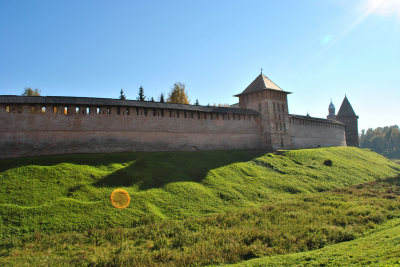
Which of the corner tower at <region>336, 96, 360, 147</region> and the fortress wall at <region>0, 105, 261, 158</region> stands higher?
the corner tower at <region>336, 96, 360, 147</region>

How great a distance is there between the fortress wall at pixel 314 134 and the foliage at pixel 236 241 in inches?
548

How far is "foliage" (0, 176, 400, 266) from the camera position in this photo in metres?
6.16

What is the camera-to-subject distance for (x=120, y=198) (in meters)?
9.76

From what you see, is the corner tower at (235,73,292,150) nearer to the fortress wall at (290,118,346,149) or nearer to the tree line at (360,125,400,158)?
the fortress wall at (290,118,346,149)

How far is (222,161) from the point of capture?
15852 mm

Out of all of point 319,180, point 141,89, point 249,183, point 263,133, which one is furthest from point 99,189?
point 141,89

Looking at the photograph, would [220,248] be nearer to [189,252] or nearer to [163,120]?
[189,252]

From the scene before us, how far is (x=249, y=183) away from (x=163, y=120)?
20.4 ft

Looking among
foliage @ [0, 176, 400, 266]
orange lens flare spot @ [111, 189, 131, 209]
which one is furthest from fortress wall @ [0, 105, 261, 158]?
foliage @ [0, 176, 400, 266]

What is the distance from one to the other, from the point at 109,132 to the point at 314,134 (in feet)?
64.3

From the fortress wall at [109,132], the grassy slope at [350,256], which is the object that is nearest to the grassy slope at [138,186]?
the fortress wall at [109,132]

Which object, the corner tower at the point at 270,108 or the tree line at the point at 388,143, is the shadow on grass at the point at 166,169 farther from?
the tree line at the point at 388,143

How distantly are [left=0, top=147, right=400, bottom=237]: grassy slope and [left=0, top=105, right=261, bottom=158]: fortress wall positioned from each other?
3.95 feet

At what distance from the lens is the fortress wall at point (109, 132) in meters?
12.8
